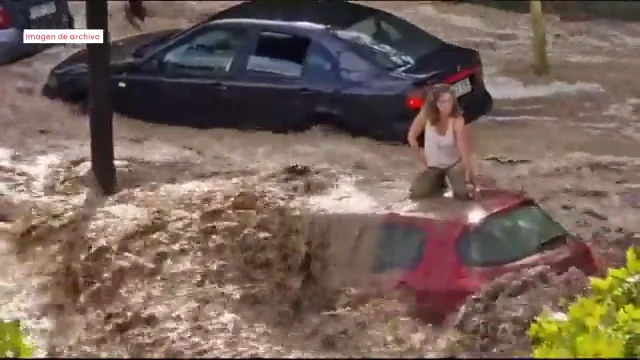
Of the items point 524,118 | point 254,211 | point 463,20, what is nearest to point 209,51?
point 254,211

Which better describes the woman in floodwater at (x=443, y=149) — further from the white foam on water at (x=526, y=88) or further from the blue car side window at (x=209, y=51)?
the white foam on water at (x=526, y=88)

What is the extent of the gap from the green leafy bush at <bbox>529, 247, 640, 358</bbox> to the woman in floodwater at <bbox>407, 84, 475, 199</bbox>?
58.6 inches

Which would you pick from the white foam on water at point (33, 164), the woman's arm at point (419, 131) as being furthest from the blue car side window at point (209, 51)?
the woman's arm at point (419, 131)

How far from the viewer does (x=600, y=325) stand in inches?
169

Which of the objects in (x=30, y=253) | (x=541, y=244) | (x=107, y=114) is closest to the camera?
(x=541, y=244)

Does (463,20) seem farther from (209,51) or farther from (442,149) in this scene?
(442,149)

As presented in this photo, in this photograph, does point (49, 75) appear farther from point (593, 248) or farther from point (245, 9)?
point (593, 248)

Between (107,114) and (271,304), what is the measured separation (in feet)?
7.62

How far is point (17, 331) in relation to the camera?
4.50 m

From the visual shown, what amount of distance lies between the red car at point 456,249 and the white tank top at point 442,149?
1.00ft

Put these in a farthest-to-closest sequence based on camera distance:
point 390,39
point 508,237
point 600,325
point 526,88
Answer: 1. point 526,88
2. point 390,39
3. point 508,237
4. point 600,325

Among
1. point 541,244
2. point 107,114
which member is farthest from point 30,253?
point 541,244

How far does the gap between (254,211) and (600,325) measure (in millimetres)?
3424

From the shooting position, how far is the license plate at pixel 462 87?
27.2ft
